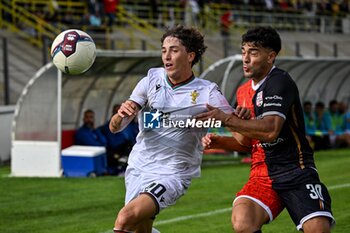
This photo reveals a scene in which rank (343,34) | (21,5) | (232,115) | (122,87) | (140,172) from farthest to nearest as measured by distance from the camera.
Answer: (343,34)
(21,5)
(122,87)
(140,172)
(232,115)

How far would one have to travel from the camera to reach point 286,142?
6879 millimetres

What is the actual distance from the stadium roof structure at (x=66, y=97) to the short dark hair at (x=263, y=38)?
9.86 m

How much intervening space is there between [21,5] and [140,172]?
2191 cm

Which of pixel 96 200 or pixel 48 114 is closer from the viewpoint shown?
pixel 96 200

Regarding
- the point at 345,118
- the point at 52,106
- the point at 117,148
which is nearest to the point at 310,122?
the point at 345,118

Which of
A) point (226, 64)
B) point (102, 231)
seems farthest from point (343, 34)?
point (102, 231)

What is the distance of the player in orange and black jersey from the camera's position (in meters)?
6.64

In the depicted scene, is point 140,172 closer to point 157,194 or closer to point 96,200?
point 157,194

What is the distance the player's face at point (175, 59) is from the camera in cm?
733

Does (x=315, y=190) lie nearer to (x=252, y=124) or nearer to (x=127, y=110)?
(x=252, y=124)

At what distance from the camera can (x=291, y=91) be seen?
22.2ft

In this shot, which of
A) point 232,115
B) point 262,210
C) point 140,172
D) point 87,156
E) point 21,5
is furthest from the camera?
point 21,5

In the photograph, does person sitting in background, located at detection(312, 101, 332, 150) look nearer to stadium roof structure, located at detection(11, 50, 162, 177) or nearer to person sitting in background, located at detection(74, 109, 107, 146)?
stadium roof structure, located at detection(11, 50, 162, 177)

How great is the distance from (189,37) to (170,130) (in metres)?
0.83
